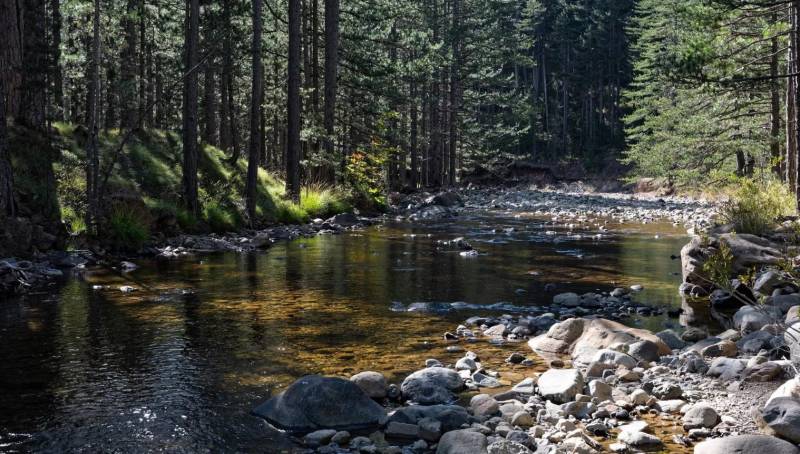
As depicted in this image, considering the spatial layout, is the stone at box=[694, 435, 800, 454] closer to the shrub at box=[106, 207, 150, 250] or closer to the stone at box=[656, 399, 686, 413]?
the stone at box=[656, 399, 686, 413]

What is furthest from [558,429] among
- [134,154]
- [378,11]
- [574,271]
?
[378,11]

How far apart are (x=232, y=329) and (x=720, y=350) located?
219 inches

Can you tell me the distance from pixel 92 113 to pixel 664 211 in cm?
2420

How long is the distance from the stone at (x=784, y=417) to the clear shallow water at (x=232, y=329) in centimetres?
254

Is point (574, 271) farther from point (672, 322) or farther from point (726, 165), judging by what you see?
point (726, 165)

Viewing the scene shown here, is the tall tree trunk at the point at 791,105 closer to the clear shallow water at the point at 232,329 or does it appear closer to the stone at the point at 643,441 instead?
the clear shallow water at the point at 232,329

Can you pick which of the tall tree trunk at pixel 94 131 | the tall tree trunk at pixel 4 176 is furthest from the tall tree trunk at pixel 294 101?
the tall tree trunk at pixel 4 176

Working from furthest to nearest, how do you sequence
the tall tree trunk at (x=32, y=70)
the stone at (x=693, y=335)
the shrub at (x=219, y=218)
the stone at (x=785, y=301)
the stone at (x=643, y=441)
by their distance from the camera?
the shrub at (x=219, y=218), the tall tree trunk at (x=32, y=70), the stone at (x=785, y=301), the stone at (x=693, y=335), the stone at (x=643, y=441)

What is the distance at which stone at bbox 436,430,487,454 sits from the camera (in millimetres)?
4777

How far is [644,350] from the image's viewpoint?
7.32 metres

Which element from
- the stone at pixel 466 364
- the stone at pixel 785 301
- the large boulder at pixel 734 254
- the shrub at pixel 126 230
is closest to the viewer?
the stone at pixel 466 364

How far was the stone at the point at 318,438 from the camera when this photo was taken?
17.0 ft

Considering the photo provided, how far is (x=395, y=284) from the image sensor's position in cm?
1212

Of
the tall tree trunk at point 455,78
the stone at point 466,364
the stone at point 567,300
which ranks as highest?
the tall tree trunk at point 455,78
